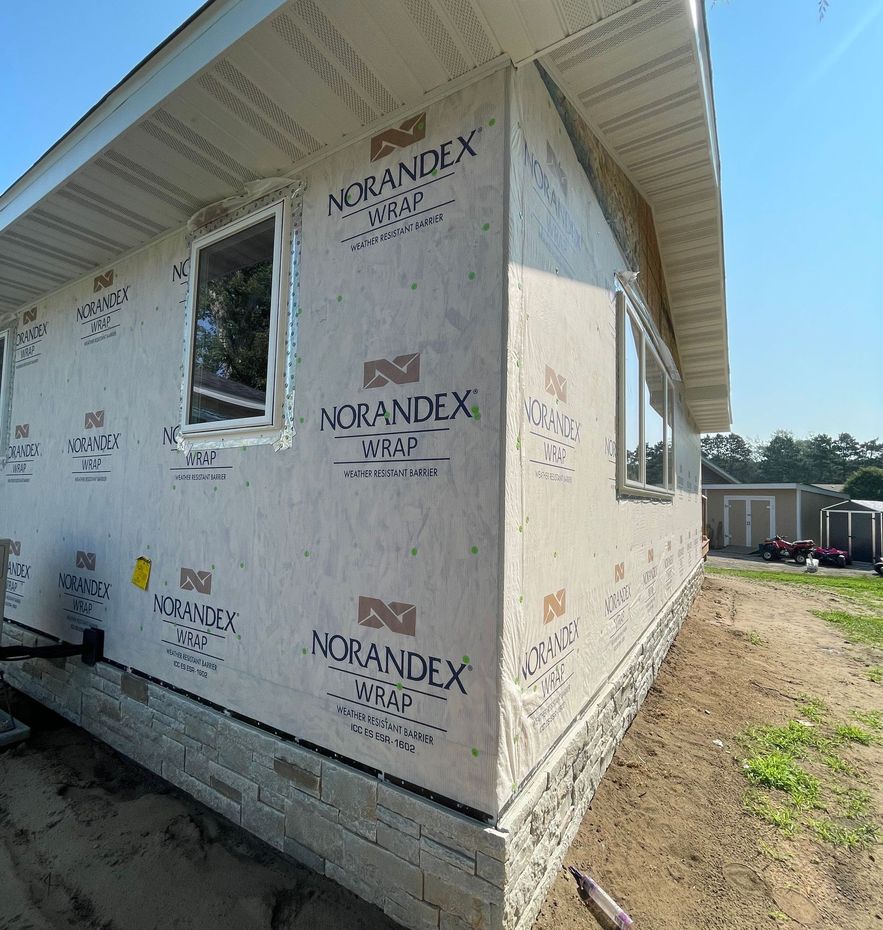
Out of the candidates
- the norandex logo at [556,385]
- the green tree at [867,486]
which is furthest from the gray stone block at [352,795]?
the green tree at [867,486]

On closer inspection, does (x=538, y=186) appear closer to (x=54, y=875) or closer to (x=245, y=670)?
(x=245, y=670)

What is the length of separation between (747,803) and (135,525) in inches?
165

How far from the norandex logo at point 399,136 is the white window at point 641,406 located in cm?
215

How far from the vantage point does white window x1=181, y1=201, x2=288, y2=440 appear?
2697mm

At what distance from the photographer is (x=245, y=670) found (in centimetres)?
264

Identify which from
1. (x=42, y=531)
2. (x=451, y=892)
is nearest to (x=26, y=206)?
(x=42, y=531)

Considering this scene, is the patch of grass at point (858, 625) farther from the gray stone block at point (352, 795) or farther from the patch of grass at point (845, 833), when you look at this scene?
the gray stone block at point (352, 795)

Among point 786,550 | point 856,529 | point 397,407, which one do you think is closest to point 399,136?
point 397,407

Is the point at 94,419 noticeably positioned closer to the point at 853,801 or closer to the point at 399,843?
the point at 399,843

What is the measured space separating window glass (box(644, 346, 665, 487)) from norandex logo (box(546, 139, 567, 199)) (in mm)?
2534

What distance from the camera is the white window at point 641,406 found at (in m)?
3.81

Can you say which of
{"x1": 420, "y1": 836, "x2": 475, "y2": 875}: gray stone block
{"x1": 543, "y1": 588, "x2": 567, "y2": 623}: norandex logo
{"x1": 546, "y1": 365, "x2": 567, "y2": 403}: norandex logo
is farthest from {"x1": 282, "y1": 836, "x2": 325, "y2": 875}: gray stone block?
{"x1": 546, "y1": 365, "x2": 567, "y2": 403}: norandex logo

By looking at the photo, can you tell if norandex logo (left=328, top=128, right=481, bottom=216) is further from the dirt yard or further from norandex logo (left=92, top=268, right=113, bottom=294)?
the dirt yard

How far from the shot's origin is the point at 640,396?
4539 mm
